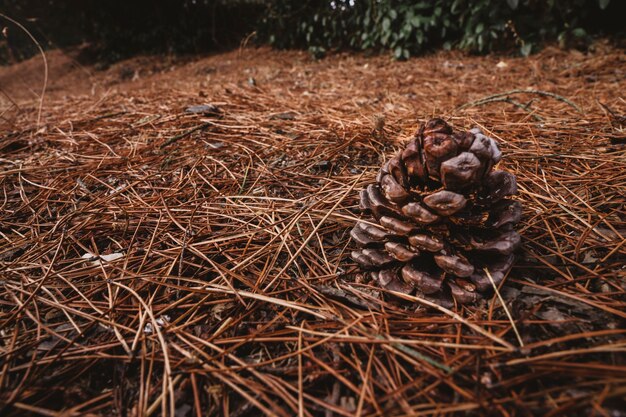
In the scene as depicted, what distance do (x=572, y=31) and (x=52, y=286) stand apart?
5019 millimetres

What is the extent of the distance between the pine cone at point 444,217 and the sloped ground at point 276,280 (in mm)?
77

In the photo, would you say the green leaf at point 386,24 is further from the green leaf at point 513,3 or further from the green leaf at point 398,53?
the green leaf at point 513,3

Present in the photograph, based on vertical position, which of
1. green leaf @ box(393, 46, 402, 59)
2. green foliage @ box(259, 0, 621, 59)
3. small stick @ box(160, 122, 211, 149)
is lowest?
small stick @ box(160, 122, 211, 149)

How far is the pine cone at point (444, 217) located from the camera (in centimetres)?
90

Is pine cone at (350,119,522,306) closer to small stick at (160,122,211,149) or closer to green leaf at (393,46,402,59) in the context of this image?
small stick at (160,122,211,149)

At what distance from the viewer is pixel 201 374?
84 cm

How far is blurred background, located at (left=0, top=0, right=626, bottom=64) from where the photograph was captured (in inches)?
148

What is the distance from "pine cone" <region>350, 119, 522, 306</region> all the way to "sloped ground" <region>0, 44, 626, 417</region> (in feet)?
0.25

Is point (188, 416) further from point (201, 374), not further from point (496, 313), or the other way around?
point (496, 313)

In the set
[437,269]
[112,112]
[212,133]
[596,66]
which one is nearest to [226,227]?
[437,269]

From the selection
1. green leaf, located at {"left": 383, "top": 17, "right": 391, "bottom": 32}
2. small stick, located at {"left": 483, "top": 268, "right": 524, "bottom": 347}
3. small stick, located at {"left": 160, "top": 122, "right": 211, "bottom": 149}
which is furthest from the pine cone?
green leaf, located at {"left": 383, "top": 17, "right": 391, "bottom": 32}

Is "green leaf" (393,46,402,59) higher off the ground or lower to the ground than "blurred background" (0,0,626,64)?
lower

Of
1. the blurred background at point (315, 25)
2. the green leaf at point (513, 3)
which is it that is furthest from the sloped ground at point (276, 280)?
the green leaf at point (513, 3)

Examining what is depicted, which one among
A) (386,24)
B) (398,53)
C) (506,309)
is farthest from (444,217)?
(386,24)
